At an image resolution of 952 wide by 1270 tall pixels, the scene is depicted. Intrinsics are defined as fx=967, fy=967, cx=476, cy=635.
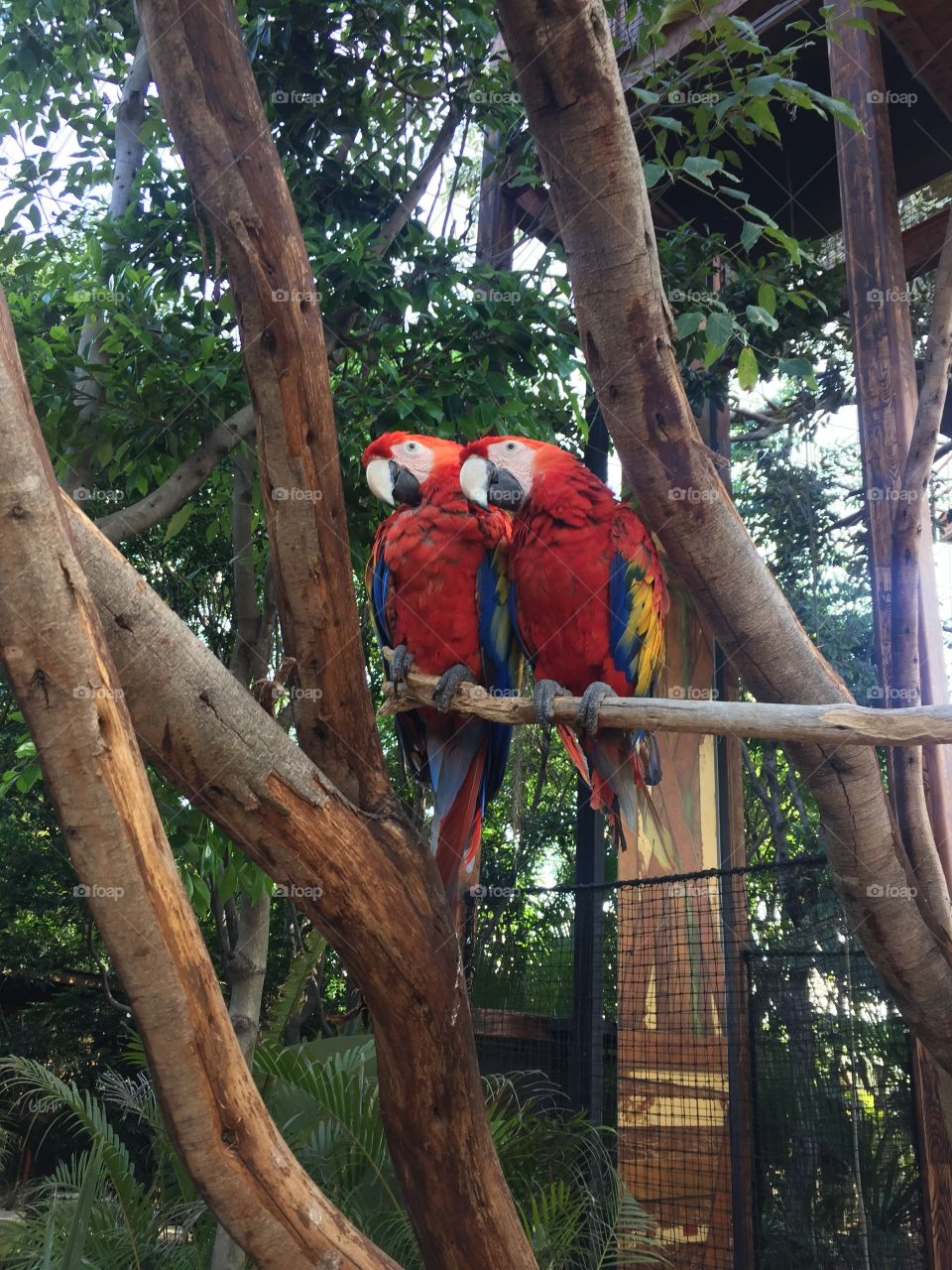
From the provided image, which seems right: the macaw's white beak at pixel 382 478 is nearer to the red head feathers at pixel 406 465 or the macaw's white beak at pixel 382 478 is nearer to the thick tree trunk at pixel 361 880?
the red head feathers at pixel 406 465

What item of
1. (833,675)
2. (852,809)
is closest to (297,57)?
(833,675)

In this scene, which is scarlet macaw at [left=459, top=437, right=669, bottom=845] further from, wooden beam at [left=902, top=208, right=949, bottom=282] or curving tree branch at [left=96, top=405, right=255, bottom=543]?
wooden beam at [left=902, top=208, right=949, bottom=282]

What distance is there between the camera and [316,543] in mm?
1242

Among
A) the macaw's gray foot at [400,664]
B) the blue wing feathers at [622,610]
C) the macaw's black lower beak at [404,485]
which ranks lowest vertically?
the macaw's gray foot at [400,664]

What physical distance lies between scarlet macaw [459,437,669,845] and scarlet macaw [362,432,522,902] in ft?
0.28

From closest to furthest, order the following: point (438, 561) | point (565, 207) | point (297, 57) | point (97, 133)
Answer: point (565, 207), point (438, 561), point (297, 57), point (97, 133)

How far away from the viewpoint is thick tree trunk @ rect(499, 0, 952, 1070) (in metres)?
1.08

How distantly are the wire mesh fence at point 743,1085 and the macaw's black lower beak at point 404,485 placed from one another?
3.57 feet

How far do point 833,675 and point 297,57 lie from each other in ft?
5.57

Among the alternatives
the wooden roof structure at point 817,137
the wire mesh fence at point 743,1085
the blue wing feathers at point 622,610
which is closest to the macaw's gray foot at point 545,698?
the blue wing feathers at point 622,610

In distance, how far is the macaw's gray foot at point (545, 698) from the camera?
1442mm

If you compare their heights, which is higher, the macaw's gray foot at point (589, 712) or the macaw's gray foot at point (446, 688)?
the macaw's gray foot at point (446, 688)

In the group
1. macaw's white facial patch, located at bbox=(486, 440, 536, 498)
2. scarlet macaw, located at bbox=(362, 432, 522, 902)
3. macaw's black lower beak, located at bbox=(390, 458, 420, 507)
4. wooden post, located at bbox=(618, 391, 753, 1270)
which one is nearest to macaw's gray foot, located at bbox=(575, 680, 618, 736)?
scarlet macaw, located at bbox=(362, 432, 522, 902)

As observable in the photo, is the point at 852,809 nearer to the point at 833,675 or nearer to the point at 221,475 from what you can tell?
the point at 833,675
